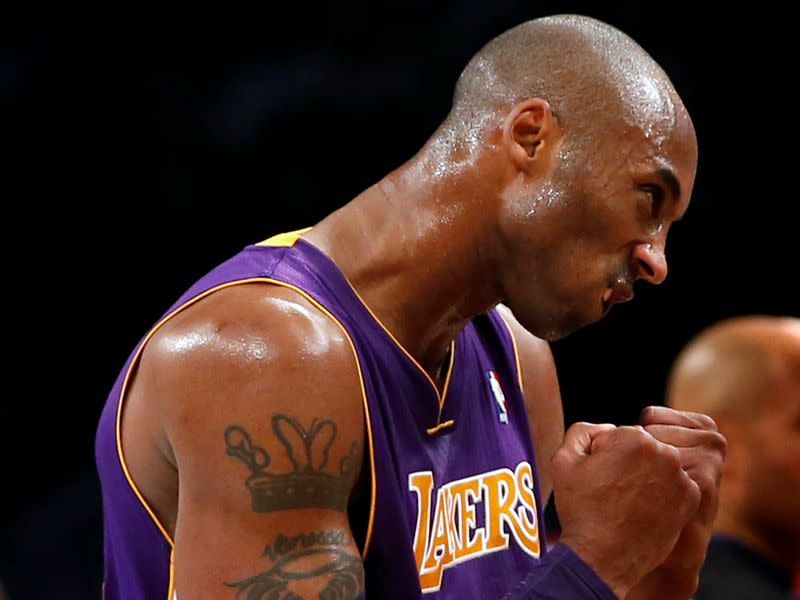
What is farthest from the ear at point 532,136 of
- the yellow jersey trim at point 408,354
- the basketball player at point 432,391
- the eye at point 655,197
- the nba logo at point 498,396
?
the nba logo at point 498,396

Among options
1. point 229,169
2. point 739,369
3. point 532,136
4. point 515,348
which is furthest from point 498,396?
point 229,169

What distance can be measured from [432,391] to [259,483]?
378mm

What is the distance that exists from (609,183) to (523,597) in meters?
0.55

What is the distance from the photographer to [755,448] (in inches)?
122

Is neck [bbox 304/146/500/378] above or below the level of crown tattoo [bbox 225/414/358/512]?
above

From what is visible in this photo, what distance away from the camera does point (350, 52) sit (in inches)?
191

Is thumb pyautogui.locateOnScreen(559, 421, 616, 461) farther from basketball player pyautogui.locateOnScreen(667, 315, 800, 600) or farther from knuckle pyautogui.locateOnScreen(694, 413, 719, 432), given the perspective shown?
basketball player pyautogui.locateOnScreen(667, 315, 800, 600)

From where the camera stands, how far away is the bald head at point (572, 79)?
1761 mm

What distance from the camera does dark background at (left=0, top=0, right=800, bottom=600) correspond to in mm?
4590

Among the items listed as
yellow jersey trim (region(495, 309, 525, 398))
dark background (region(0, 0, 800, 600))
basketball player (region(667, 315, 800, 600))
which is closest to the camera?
yellow jersey trim (region(495, 309, 525, 398))

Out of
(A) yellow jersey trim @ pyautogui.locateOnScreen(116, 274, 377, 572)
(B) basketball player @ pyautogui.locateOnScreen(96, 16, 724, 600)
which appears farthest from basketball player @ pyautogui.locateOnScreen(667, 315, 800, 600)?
(A) yellow jersey trim @ pyautogui.locateOnScreen(116, 274, 377, 572)

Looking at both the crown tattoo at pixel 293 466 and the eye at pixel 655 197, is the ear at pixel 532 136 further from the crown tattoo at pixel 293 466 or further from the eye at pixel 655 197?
the crown tattoo at pixel 293 466

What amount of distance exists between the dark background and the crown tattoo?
3.01 metres

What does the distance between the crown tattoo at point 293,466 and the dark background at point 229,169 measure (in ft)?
9.89
